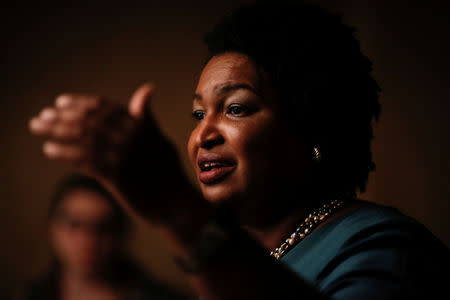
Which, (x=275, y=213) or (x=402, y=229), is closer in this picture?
(x=402, y=229)

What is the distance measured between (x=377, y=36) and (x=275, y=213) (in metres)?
1.21

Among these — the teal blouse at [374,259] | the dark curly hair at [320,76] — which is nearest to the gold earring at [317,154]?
the dark curly hair at [320,76]

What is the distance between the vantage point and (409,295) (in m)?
0.50

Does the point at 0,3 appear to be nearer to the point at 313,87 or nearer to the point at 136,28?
the point at 136,28

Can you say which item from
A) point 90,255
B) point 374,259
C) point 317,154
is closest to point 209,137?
point 317,154

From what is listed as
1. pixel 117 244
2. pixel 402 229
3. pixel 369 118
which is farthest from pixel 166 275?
pixel 402 229

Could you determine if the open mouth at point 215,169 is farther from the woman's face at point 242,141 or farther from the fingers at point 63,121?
the fingers at point 63,121

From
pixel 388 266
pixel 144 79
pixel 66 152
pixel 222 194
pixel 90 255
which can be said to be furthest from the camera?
pixel 144 79

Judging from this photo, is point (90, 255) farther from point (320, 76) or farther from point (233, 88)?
point (320, 76)

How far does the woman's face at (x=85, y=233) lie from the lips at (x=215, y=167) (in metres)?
0.92

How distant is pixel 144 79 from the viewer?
6.66 feet

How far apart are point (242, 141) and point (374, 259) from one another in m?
0.33

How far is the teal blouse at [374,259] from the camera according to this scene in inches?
20.0

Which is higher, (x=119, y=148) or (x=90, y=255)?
(x=119, y=148)
